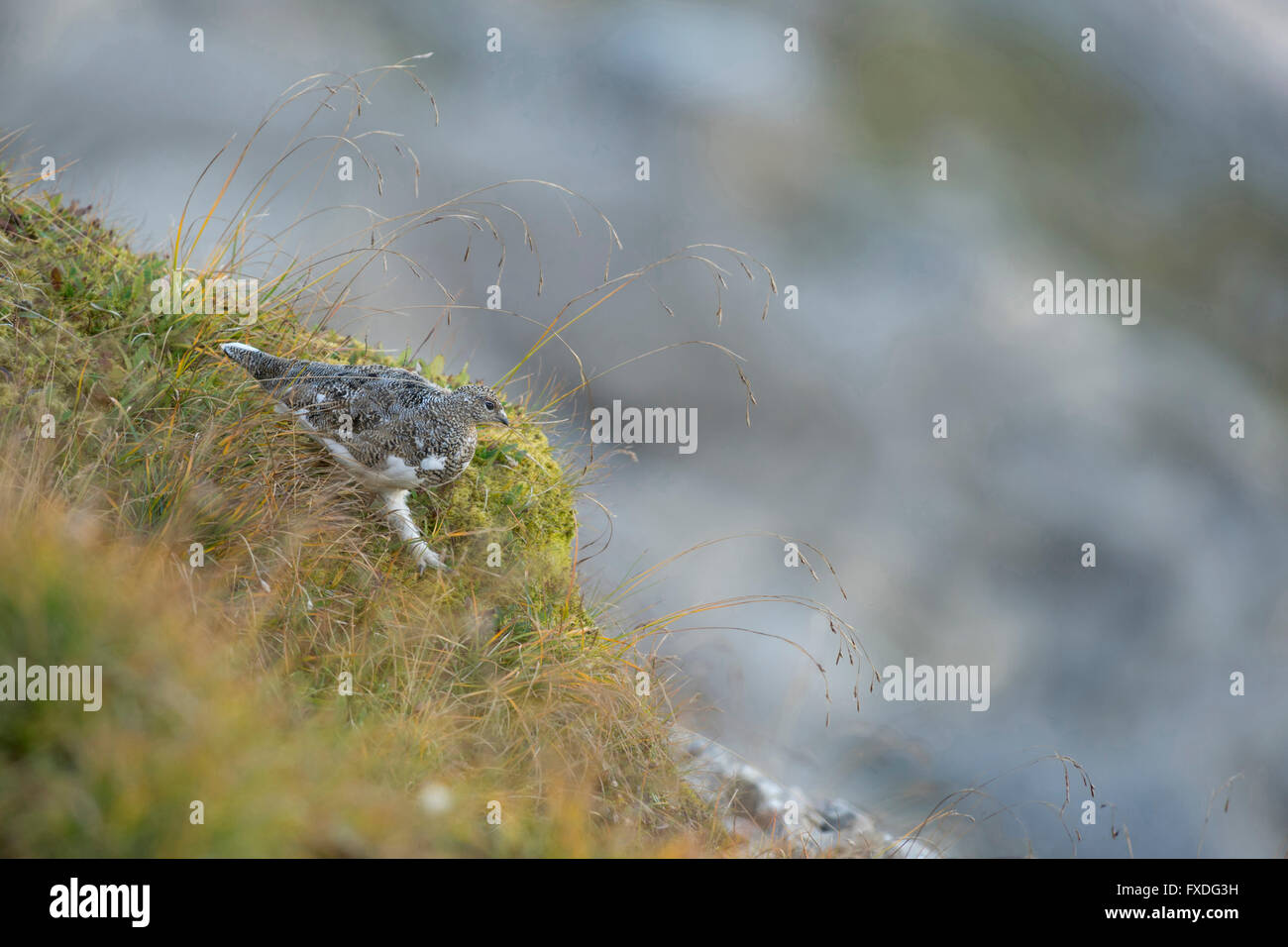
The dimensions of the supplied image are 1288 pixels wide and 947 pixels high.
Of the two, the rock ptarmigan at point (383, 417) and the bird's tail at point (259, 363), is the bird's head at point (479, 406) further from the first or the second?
the bird's tail at point (259, 363)

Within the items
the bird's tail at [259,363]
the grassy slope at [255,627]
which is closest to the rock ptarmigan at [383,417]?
the bird's tail at [259,363]

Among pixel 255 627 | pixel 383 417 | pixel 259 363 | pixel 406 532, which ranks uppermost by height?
pixel 259 363

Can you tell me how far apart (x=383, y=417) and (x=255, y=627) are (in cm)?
116

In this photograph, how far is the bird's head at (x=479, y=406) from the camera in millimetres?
4059

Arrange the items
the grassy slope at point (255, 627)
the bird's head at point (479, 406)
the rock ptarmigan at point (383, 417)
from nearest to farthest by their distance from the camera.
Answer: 1. the grassy slope at point (255, 627)
2. the rock ptarmigan at point (383, 417)
3. the bird's head at point (479, 406)

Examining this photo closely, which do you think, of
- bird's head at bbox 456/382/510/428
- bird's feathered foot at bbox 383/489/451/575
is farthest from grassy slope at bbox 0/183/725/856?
bird's head at bbox 456/382/510/428

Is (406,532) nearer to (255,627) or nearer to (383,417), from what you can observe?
(383,417)

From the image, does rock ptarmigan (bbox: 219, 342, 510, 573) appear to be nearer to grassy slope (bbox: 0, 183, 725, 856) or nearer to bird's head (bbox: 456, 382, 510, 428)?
bird's head (bbox: 456, 382, 510, 428)

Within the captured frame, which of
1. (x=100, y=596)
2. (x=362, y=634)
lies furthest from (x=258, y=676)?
Result: (x=100, y=596)

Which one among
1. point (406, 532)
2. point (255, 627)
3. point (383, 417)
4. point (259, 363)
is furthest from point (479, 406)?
point (255, 627)

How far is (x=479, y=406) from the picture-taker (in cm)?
408

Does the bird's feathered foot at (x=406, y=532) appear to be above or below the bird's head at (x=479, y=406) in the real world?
below

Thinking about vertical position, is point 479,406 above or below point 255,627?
above

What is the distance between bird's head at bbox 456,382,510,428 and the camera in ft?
13.3
